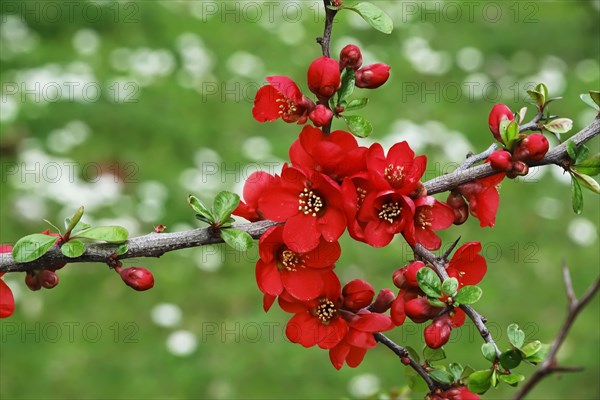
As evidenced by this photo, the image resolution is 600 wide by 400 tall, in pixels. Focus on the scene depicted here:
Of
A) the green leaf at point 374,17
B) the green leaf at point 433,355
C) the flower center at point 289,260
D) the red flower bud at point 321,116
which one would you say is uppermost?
the green leaf at point 374,17

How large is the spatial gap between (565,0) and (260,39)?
2.76 m

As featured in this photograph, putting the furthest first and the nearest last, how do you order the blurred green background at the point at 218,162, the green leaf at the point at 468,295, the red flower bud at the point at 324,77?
the blurred green background at the point at 218,162
the red flower bud at the point at 324,77
the green leaf at the point at 468,295

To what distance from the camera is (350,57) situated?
53.1 inches

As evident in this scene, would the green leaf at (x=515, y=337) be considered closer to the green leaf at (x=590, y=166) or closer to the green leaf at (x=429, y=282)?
the green leaf at (x=429, y=282)

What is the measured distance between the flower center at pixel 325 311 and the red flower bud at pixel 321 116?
12.6 inches

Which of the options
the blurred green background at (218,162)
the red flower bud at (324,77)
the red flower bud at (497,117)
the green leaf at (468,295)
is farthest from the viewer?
the blurred green background at (218,162)

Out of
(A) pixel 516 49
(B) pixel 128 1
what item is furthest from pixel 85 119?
(A) pixel 516 49

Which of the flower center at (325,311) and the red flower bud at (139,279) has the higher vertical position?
the red flower bud at (139,279)

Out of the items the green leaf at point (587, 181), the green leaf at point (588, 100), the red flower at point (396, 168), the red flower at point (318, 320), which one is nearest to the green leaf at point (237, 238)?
the red flower at point (318, 320)

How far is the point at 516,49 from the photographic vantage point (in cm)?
626

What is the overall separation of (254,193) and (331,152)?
174 millimetres

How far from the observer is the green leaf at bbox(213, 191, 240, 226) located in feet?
4.34

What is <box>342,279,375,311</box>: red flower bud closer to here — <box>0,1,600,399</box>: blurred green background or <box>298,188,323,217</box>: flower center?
<box>298,188,323,217</box>: flower center

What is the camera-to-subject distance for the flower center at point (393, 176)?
1.29m
